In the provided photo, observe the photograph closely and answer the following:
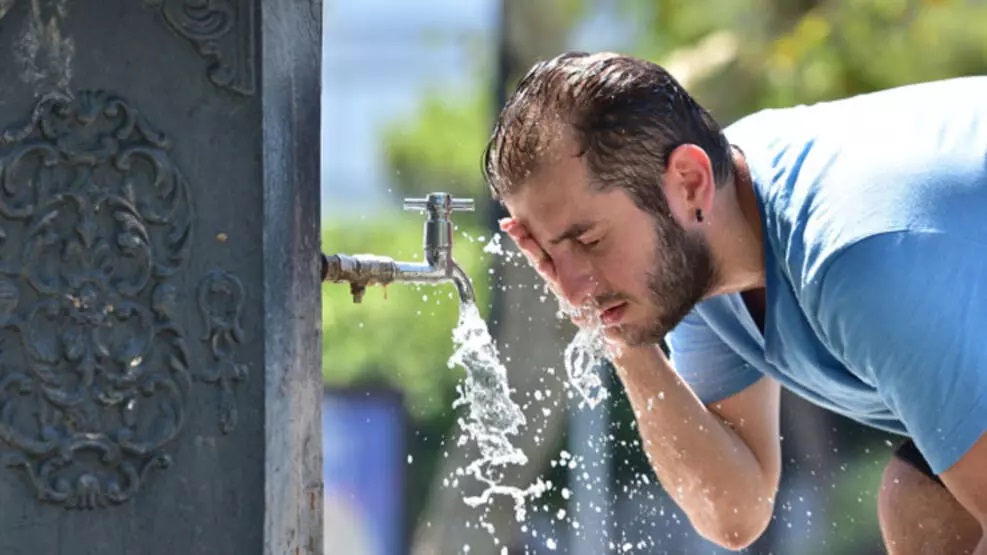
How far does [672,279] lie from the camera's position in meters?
2.58

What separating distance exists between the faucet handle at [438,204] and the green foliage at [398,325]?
428cm

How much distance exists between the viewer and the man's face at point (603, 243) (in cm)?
251

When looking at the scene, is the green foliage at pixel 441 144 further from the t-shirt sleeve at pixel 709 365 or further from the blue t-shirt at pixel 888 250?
the blue t-shirt at pixel 888 250

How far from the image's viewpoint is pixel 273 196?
8.02 ft

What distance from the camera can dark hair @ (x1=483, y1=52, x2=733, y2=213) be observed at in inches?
99.7

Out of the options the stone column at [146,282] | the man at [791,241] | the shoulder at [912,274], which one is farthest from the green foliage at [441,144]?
the shoulder at [912,274]

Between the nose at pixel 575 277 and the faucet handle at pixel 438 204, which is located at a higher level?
the faucet handle at pixel 438 204

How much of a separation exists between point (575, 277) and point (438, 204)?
0.54 m

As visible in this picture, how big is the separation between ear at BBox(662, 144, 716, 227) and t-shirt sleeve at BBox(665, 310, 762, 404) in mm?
541

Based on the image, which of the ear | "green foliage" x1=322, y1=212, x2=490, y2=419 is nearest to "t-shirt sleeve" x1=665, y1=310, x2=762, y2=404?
the ear

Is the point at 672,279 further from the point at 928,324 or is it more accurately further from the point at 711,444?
the point at 711,444

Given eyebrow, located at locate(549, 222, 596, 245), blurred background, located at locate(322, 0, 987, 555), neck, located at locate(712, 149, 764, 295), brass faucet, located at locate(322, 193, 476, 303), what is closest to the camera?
eyebrow, located at locate(549, 222, 596, 245)

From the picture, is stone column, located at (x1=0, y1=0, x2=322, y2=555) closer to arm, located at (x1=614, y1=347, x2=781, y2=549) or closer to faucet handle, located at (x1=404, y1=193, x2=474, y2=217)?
faucet handle, located at (x1=404, y1=193, x2=474, y2=217)

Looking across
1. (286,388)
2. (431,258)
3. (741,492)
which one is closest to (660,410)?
(741,492)
